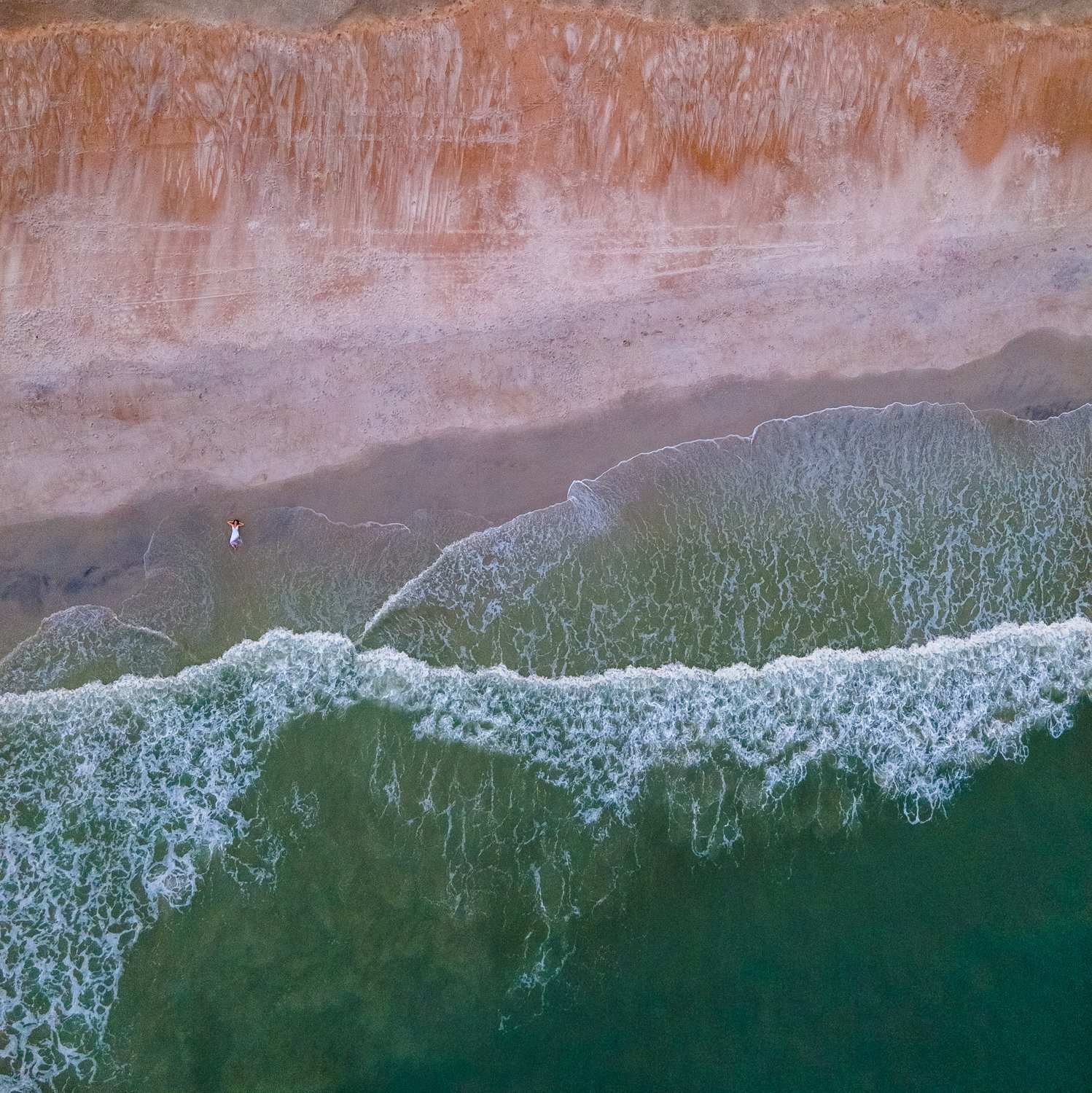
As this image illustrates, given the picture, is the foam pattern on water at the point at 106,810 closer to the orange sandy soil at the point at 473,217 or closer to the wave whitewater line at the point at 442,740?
the wave whitewater line at the point at 442,740

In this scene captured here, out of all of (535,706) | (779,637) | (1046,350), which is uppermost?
(1046,350)

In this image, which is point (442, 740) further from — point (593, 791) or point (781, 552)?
point (781, 552)

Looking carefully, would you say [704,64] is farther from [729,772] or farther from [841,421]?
[729,772]

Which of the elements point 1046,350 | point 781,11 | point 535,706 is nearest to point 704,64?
point 781,11

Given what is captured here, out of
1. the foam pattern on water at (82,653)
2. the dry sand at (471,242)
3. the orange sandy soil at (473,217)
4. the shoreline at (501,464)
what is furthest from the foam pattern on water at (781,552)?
the foam pattern on water at (82,653)

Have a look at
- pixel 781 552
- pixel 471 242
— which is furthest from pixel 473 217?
pixel 781 552

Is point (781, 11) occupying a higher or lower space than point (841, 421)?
higher
